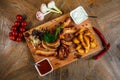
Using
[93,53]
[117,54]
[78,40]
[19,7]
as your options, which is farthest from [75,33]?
[19,7]

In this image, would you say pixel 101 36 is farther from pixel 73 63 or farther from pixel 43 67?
pixel 43 67

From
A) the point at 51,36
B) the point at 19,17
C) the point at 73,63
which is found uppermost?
the point at 19,17

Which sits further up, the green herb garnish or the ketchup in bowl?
the green herb garnish

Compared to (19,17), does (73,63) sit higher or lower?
lower

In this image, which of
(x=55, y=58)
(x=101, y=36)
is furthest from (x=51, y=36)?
(x=101, y=36)

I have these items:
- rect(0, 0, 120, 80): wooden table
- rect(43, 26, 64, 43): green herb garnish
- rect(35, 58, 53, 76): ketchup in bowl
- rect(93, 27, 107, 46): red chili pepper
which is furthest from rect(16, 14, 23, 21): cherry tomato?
rect(93, 27, 107, 46): red chili pepper

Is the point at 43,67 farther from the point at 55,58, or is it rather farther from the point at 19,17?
the point at 19,17

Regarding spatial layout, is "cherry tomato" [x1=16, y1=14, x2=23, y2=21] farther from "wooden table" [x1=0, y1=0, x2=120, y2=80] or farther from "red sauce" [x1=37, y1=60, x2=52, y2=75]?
"red sauce" [x1=37, y1=60, x2=52, y2=75]
